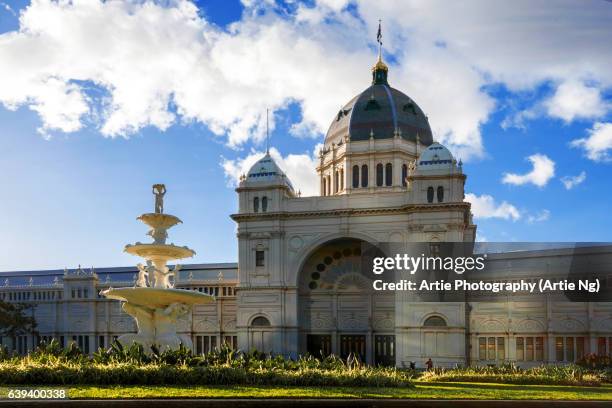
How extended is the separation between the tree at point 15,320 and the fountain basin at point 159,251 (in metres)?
38.5

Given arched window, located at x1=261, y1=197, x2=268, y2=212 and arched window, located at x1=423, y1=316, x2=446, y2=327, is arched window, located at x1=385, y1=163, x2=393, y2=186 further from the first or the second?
arched window, located at x1=423, y1=316, x2=446, y2=327

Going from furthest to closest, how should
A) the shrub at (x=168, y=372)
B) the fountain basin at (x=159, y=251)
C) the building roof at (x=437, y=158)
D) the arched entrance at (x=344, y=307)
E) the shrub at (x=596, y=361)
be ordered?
1. the arched entrance at (x=344, y=307)
2. the building roof at (x=437, y=158)
3. the shrub at (x=596, y=361)
4. the fountain basin at (x=159, y=251)
5. the shrub at (x=168, y=372)

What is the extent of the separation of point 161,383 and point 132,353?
2.97 meters

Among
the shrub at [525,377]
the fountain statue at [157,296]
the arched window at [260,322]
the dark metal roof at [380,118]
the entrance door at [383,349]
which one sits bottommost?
the entrance door at [383,349]

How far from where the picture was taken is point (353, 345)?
60500mm

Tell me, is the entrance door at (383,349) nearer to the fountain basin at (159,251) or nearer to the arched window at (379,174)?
the arched window at (379,174)

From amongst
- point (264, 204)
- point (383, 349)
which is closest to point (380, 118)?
point (264, 204)

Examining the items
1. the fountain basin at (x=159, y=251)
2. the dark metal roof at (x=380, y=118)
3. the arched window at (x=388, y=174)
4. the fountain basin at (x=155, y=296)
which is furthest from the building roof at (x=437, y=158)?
the fountain basin at (x=155, y=296)

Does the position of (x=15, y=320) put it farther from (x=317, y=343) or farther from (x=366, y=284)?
(x=366, y=284)

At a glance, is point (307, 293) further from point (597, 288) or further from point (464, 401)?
point (464, 401)

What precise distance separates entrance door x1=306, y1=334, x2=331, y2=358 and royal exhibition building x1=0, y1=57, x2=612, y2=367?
8 centimetres

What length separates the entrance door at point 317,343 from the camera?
200 feet

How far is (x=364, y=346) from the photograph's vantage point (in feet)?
197

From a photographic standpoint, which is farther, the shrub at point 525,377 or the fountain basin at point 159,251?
the fountain basin at point 159,251
